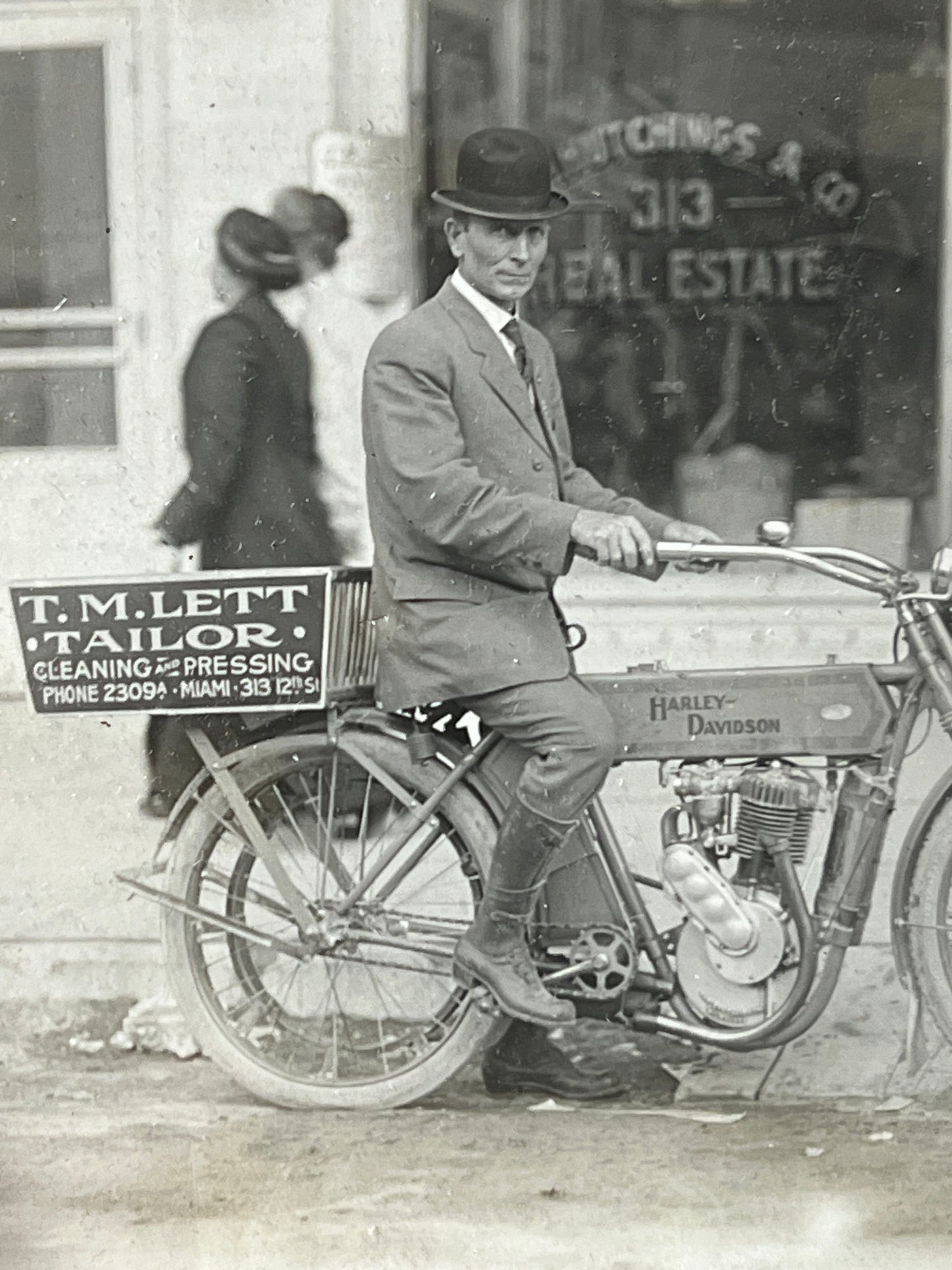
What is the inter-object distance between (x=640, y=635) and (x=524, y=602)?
0.52 meters

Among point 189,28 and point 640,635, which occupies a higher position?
point 189,28

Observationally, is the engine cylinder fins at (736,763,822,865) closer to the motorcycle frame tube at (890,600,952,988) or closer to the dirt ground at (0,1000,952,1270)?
the motorcycle frame tube at (890,600,952,988)

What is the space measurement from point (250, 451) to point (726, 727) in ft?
4.35

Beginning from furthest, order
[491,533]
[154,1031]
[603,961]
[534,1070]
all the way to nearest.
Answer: [154,1031] < [534,1070] < [603,961] < [491,533]

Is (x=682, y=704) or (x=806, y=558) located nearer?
(x=806, y=558)

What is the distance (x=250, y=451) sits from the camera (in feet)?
14.0

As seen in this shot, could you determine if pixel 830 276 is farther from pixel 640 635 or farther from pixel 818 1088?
pixel 818 1088

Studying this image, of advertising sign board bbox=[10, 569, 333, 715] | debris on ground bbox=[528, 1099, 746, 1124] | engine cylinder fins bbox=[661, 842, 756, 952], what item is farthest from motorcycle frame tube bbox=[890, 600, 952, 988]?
advertising sign board bbox=[10, 569, 333, 715]

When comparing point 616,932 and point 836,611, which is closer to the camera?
point 616,932

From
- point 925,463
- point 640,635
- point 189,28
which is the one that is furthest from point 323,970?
point 189,28

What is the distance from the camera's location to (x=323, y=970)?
4441mm

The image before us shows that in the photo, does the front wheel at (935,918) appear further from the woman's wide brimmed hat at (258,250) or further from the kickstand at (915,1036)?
the woman's wide brimmed hat at (258,250)

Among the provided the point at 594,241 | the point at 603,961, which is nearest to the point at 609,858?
the point at 603,961

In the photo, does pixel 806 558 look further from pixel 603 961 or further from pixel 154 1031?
pixel 154 1031
